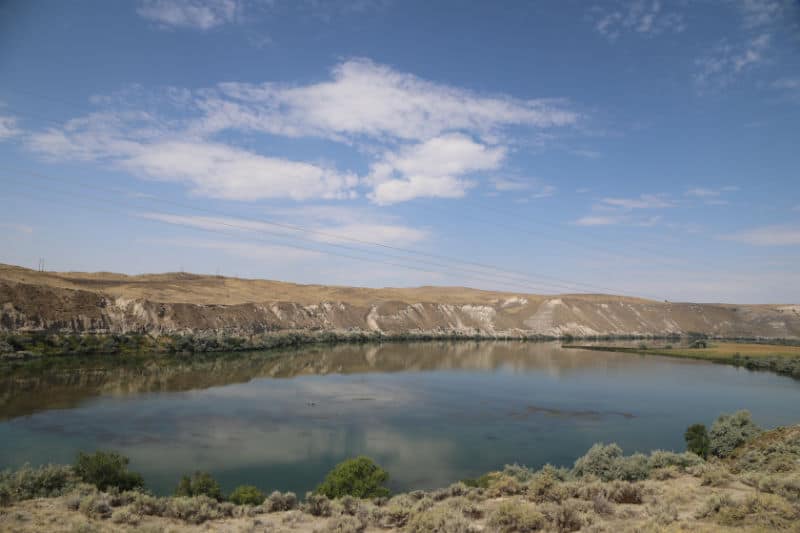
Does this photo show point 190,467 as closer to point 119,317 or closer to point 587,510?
point 587,510

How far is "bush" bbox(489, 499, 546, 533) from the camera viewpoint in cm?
1015

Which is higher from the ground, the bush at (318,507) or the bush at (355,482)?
the bush at (318,507)

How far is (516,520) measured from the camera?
10344mm

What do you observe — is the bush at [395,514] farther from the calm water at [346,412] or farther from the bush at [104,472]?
the bush at [104,472]

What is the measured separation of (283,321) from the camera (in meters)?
83.5

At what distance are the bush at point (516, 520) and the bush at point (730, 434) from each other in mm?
17856

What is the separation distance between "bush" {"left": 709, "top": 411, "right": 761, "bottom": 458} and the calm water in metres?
2.23

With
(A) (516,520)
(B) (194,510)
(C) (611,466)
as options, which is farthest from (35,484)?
(C) (611,466)

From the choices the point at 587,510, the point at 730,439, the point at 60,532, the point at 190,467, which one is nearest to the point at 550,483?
the point at 587,510

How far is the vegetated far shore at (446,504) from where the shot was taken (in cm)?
1009

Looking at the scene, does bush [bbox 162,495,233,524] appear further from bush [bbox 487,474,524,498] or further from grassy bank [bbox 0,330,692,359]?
grassy bank [bbox 0,330,692,359]

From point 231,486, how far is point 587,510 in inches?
500

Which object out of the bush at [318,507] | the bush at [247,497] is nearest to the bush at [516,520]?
the bush at [318,507]

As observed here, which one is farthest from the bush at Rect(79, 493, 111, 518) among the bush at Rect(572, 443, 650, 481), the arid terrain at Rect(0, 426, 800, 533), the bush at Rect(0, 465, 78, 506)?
the bush at Rect(572, 443, 650, 481)
